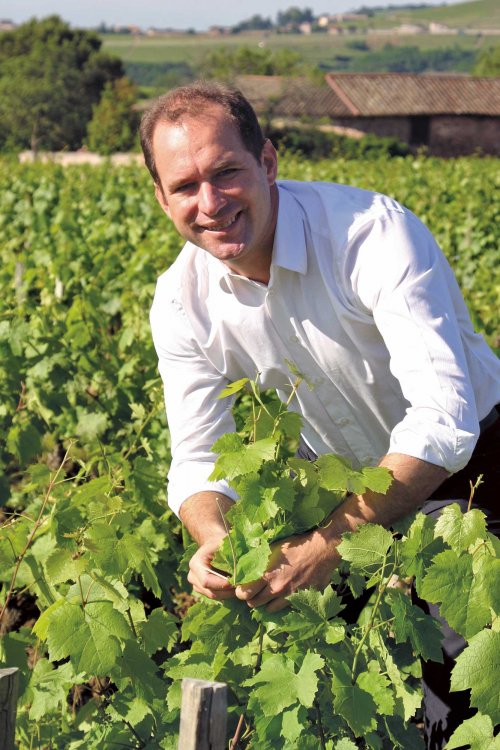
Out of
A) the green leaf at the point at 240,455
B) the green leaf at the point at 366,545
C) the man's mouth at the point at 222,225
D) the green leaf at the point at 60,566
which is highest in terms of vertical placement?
the man's mouth at the point at 222,225

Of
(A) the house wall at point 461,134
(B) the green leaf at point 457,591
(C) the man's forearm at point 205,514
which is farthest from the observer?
(A) the house wall at point 461,134

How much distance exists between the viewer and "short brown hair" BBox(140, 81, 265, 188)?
2549 mm

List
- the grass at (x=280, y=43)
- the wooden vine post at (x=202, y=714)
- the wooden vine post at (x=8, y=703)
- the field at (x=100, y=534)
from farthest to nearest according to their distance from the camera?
1. the grass at (x=280, y=43)
2. the field at (x=100, y=534)
3. the wooden vine post at (x=8, y=703)
4. the wooden vine post at (x=202, y=714)

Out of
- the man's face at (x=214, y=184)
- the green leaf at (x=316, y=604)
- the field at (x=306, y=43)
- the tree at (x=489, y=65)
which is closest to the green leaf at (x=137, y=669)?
the green leaf at (x=316, y=604)

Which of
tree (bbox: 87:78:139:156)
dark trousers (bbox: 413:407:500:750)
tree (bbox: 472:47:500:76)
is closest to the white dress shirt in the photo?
→ dark trousers (bbox: 413:407:500:750)

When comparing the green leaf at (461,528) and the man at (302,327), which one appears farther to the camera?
the man at (302,327)

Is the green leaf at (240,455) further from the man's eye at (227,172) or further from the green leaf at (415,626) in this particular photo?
the man's eye at (227,172)

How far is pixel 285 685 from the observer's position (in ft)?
6.49

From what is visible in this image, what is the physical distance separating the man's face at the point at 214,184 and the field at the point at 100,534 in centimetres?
60

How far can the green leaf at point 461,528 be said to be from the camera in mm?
1925

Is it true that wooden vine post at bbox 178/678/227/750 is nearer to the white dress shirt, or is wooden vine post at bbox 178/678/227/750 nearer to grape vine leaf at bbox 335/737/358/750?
grape vine leaf at bbox 335/737/358/750

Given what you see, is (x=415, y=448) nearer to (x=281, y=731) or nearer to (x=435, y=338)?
(x=435, y=338)

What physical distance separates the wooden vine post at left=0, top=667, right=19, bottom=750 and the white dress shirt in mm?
850

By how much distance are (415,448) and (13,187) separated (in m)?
13.0
